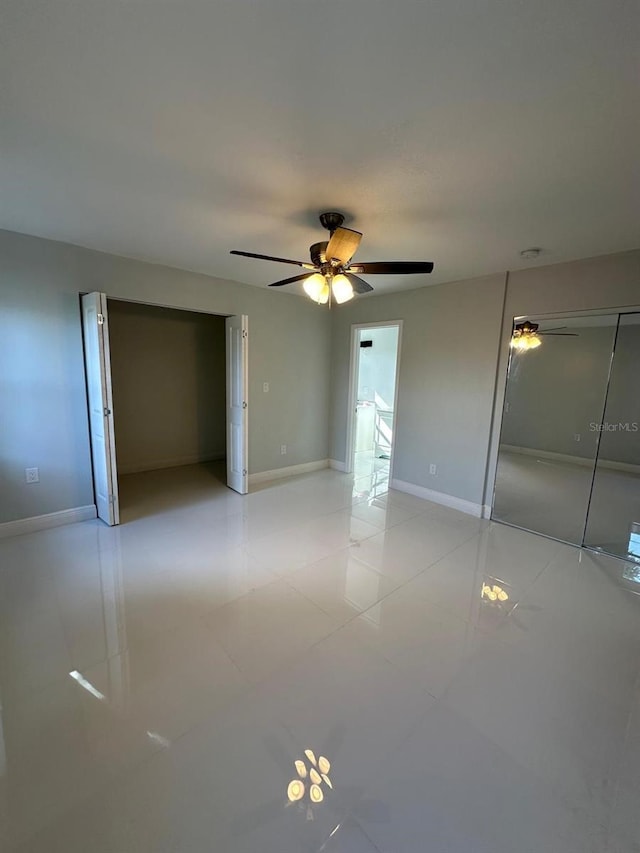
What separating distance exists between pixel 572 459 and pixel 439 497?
4.58ft

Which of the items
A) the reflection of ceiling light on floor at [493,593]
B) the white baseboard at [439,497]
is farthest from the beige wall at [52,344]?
the reflection of ceiling light on floor at [493,593]

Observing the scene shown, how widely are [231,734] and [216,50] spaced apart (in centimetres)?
251

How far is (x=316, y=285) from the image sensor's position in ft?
7.97

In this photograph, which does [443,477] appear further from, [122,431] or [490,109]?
[122,431]

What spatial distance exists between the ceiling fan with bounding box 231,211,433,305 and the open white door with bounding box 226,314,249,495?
1.59 m

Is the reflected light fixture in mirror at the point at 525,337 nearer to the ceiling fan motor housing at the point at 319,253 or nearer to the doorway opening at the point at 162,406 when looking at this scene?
the ceiling fan motor housing at the point at 319,253

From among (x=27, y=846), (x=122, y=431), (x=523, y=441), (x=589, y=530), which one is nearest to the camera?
(x=27, y=846)

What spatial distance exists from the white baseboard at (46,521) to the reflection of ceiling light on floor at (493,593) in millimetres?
3459

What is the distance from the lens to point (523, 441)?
11.9 feet

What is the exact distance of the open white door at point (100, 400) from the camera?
293 centimetres

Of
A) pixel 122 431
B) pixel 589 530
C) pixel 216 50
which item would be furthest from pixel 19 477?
pixel 589 530

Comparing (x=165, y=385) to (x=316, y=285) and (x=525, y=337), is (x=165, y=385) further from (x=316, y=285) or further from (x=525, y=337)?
(x=525, y=337)

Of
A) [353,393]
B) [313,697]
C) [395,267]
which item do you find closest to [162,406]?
[353,393]

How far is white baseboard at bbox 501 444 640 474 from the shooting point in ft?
10.7
